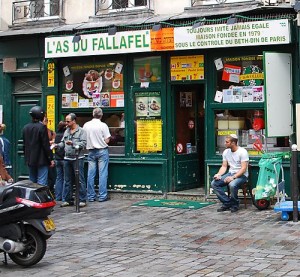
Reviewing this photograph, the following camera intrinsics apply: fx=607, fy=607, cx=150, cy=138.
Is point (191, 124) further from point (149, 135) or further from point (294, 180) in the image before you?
point (294, 180)

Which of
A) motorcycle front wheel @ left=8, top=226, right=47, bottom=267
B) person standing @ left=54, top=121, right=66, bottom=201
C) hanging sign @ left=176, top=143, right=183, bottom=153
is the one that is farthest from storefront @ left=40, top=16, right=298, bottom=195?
motorcycle front wheel @ left=8, top=226, right=47, bottom=267

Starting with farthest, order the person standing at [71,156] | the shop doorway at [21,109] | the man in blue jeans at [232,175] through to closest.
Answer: the shop doorway at [21,109] < the person standing at [71,156] < the man in blue jeans at [232,175]

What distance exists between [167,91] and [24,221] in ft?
19.6

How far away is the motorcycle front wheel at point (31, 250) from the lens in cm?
694

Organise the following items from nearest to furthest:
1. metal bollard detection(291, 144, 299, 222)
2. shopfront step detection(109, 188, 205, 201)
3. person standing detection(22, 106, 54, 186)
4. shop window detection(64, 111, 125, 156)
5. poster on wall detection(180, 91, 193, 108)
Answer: metal bollard detection(291, 144, 299, 222) → person standing detection(22, 106, 54, 186) → shopfront step detection(109, 188, 205, 201) → poster on wall detection(180, 91, 193, 108) → shop window detection(64, 111, 125, 156)

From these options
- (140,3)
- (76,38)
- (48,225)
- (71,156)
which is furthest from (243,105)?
(48,225)

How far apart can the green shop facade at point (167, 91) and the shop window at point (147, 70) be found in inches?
0.8

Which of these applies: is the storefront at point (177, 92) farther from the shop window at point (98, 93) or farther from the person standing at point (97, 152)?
the person standing at point (97, 152)

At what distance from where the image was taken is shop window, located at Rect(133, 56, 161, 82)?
12.4 metres

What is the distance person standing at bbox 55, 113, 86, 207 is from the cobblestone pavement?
512 mm

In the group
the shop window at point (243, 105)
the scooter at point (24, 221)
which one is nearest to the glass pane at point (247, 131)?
the shop window at point (243, 105)

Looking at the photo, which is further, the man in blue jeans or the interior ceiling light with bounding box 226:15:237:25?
the interior ceiling light with bounding box 226:15:237:25

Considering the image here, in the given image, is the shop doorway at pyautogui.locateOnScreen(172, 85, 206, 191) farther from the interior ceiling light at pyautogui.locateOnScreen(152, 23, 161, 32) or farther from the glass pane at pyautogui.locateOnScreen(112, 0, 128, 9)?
the glass pane at pyautogui.locateOnScreen(112, 0, 128, 9)

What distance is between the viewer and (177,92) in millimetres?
12508
